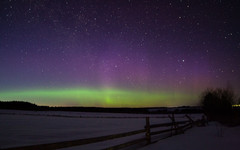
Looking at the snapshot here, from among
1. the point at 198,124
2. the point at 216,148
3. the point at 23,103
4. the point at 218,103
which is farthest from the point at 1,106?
the point at 216,148

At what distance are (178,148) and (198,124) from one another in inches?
613

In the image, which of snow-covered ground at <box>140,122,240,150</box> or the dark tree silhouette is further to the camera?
the dark tree silhouette

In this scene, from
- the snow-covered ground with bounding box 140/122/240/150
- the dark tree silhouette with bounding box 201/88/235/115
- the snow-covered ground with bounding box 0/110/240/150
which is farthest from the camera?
the dark tree silhouette with bounding box 201/88/235/115

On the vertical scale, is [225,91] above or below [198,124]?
above

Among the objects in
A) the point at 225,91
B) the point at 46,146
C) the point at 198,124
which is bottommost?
the point at 198,124

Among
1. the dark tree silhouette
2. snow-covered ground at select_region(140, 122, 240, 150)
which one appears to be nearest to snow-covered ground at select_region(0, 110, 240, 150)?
snow-covered ground at select_region(140, 122, 240, 150)

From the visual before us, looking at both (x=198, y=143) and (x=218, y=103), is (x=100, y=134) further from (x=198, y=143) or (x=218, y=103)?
(x=218, y=103)

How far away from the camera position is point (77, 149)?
8117mm

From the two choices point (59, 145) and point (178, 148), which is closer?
point (59, 145)

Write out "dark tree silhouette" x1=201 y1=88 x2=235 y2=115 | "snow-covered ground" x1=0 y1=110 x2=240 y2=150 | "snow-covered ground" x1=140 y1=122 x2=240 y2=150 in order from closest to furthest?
1. "snow-covered ground" x1=140 y1=122 x2=240 y2=150
2. "snow-covered ground" x1=0 y1=110 x2=240 y2=150
3. "dark tree silhouette" x1=201 y1=88 x2=235 y2=115

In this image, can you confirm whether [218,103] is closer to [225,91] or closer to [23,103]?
[225,91]

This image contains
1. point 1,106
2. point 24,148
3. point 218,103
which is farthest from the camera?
point 1,106

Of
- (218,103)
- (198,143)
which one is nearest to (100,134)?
(198,143)

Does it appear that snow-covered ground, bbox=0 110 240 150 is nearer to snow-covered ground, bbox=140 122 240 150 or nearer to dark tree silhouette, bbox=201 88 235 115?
snow-covered ground, bbox=140 122 240 150
